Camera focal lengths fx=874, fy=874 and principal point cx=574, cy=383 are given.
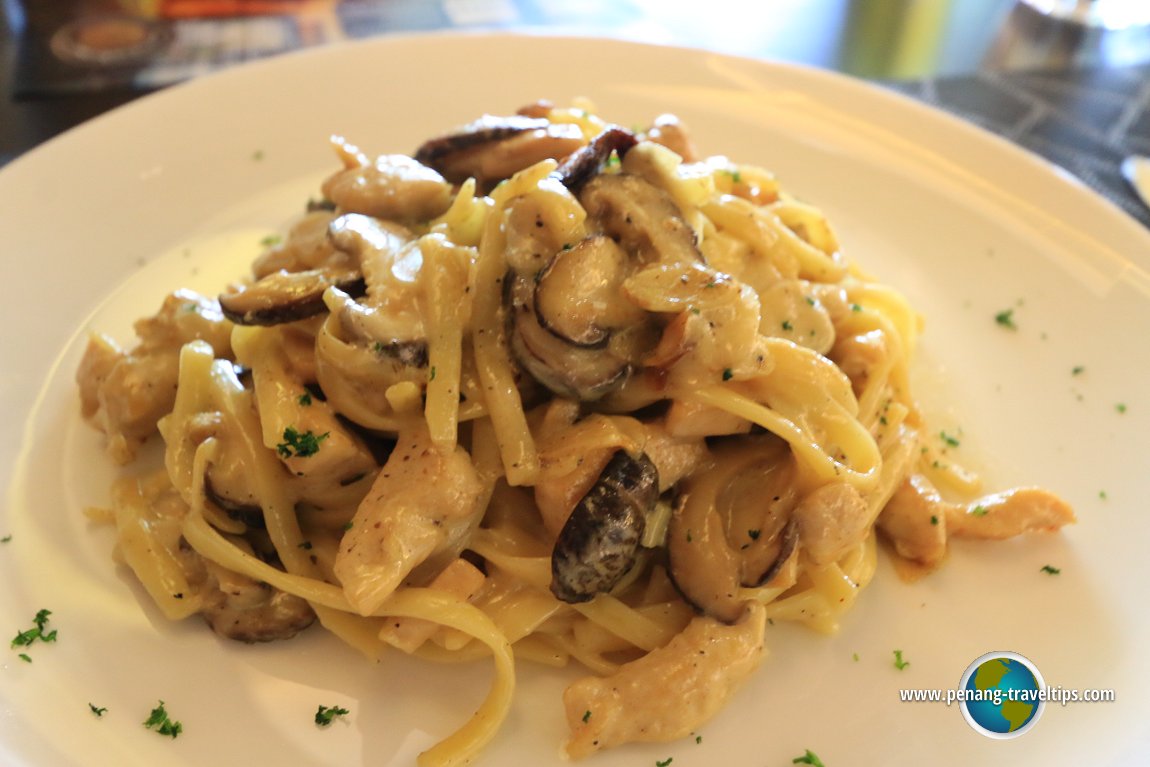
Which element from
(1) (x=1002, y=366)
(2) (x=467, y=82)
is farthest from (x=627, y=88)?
(1) (x=1002, y=366)

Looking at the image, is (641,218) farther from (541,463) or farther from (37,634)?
(37,634)

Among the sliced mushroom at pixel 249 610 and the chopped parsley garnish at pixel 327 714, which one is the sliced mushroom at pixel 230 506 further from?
the chopped parsley garnish at pixel 327 714

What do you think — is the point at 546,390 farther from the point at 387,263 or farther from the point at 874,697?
the point at 874,697

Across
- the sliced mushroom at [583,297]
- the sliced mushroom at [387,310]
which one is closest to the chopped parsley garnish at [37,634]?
the sliced mushroom at [387,310]

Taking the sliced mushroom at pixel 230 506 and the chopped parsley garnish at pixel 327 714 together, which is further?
the sliced mushroom at pixel 230 506

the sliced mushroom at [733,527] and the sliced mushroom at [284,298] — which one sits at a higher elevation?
the sliced mushroom at [284,298]

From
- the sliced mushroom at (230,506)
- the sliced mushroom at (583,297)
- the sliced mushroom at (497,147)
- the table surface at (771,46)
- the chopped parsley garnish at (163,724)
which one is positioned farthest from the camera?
the table surface at (771,46)
